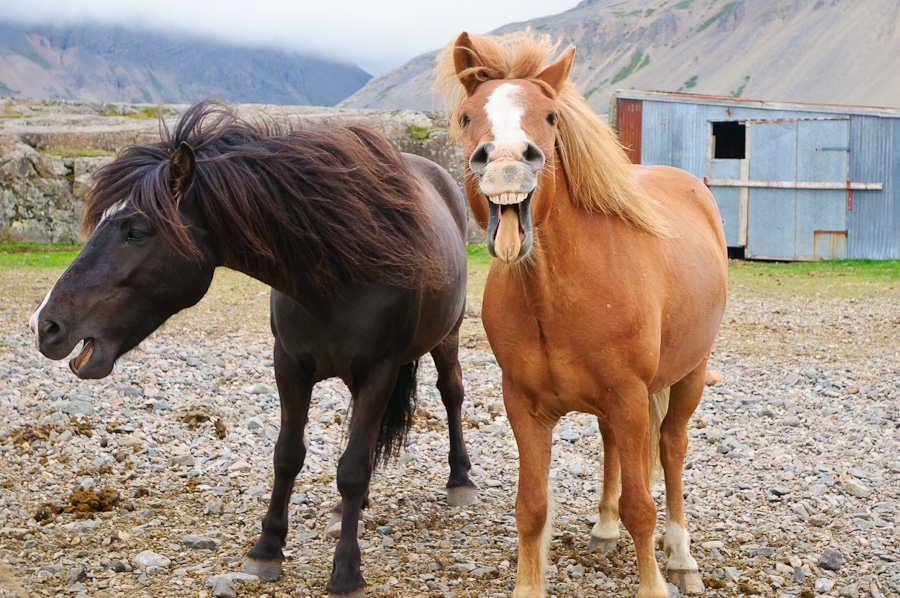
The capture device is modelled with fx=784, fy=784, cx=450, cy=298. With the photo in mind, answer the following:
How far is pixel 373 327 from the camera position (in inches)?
132

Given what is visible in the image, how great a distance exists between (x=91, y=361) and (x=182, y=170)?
788 mm

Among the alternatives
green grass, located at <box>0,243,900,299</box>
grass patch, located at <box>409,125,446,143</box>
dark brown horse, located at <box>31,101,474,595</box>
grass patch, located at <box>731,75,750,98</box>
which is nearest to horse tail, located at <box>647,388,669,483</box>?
dark brown horse, located at <box>31,101,474,595</box>

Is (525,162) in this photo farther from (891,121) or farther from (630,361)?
(891,121)

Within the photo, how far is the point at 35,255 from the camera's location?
Result: 14391 millimetres

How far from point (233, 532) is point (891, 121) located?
16.1 m

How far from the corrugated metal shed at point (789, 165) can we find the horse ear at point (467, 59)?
45.3ft

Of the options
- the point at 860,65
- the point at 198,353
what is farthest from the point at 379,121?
the point at 860,65

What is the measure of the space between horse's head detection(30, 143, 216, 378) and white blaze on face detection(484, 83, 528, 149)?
1203 millimetres

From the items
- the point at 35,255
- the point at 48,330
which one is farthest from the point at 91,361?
the point at 35,255

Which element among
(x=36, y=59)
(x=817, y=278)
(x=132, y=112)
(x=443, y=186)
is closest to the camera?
(x=443, y=186)

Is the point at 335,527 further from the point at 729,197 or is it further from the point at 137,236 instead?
the point at 729,197

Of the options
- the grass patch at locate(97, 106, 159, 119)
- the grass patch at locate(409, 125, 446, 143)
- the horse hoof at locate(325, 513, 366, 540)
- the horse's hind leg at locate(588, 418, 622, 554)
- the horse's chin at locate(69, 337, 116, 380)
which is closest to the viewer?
the horse's chin at locate(69, 337, 116, 380)

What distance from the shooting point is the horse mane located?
2760 millimetres

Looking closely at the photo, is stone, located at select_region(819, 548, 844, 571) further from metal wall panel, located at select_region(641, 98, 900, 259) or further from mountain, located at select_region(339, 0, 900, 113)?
mountain, located at select_region(339, 0, 900, 113)
